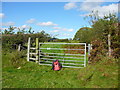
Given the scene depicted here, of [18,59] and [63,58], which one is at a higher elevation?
[63,58]

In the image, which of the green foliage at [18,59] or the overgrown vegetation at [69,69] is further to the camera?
the green foliage at [18,59]

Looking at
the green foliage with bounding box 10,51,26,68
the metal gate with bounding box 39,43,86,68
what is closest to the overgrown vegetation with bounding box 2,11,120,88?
the green foliage with bounding box 10,51,26,68

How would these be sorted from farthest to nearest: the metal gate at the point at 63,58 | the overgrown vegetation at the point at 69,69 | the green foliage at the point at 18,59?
1. the green foliage at the point at 18,59
2. the metal gate at the point at 63,58
3. the overgrown vegetation at the point at 69,69

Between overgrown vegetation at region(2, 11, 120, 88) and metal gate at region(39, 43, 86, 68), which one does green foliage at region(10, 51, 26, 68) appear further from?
metal gate at region(39, 43, 86, 68)

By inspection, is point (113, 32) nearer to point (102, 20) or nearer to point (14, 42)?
point (102, 20)

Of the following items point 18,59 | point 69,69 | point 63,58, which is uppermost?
point 63,58

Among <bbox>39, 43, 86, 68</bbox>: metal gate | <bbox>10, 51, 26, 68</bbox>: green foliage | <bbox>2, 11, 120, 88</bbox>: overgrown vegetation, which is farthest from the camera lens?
<bbox>10, 51, 26, 68</bbox>: green foliage

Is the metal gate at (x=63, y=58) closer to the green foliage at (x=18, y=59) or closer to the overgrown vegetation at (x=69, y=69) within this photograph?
the overgrown vegetation at (x=69, y=69)

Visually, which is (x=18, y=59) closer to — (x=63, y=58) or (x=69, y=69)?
(x=63, y=58)

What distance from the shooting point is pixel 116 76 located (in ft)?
20.7

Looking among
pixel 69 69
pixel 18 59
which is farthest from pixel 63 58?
pixel 18 59

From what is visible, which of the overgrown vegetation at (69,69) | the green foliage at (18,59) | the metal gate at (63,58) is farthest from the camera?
the green foliage at (18,59)

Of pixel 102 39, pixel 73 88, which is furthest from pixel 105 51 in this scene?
pixel 73 88

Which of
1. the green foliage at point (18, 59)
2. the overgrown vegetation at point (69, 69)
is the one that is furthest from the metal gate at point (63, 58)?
the green foliage at point (18, 59)
